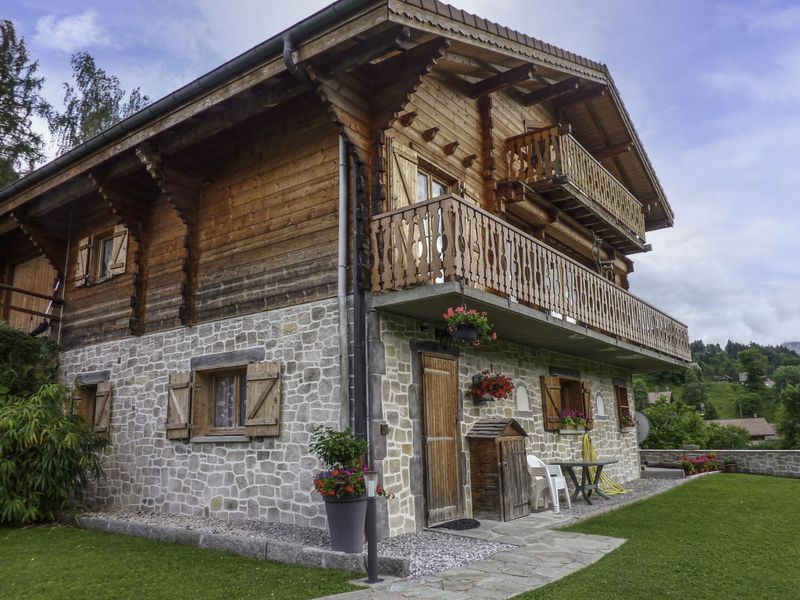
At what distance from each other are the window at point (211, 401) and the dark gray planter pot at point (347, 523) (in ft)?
8.22

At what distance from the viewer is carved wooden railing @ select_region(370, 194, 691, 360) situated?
7.16 metres

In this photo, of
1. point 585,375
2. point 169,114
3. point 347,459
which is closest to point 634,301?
point 585,375

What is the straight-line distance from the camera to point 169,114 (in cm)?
885

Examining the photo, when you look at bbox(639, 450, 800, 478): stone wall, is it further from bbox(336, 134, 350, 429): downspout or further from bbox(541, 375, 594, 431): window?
bbox(336, 134, 350, 429): downspout

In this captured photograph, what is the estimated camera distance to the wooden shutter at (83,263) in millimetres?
12133

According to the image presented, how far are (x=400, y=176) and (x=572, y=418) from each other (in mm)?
6221

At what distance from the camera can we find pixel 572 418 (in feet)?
38.9

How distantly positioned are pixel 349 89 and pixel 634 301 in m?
7.65

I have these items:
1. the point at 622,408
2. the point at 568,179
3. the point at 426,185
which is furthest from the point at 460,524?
the point at 622,408

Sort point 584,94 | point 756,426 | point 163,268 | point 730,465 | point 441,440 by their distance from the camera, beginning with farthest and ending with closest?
1. point 756,426
2. point 730,465
3. point 584,94
4. point 163,268
5. point 441,440

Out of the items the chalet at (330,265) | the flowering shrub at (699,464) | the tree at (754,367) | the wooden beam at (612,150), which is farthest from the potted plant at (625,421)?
the tree at (754,367)

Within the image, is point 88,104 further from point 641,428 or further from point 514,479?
point 641,428

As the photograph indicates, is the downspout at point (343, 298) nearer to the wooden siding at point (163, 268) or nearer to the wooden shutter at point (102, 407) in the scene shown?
the wooden siding at point (163, 268)

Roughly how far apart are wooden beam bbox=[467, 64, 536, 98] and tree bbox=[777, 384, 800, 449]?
95.3 feet
